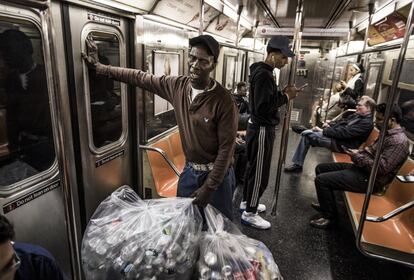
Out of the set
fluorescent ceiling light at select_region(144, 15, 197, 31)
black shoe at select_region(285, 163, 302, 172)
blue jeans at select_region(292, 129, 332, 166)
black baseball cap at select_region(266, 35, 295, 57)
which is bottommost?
black shoe at select_region(285, 163, 302, 172)

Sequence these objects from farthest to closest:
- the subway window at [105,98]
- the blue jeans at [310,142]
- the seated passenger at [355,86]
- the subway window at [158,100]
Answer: the seated passenger at [355,86] → the blue jeans at [310,142] → the subway window at [158,100] → the subway window at [105,98]

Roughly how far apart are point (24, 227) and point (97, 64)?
124cm

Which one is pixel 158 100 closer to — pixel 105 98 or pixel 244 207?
pixel 105 98

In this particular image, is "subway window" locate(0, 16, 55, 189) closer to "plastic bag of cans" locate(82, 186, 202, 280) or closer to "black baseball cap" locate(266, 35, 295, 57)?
"plastic bag of cans" locate(82, 186, 202, 280)

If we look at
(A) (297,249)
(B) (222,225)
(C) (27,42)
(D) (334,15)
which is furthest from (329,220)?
(D) (334,15)

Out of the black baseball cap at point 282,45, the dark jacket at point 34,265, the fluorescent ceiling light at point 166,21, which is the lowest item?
the dark jacket at point 34,265

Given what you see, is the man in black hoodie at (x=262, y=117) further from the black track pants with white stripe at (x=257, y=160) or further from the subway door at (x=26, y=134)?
the subway door at (x=26, y=134)

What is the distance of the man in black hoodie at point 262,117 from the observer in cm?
272

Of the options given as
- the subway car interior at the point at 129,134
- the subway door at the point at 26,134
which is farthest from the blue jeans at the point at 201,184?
the subway door at the point at 26,134

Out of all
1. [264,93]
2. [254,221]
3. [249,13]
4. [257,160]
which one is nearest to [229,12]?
[249,13]

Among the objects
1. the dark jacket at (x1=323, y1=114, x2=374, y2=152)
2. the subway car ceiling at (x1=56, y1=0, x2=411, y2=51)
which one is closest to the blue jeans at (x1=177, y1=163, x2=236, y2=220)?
the subway car ceiling at (x1=56, y1=0, x2=411, y2=51)

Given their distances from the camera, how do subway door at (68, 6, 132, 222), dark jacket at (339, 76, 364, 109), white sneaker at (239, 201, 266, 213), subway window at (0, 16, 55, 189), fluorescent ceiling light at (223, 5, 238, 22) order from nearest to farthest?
subway window at (0, 16, 55, 189), subway door at (68, 6, 132, 222), white sneaker at (239, 201, 266, 213), fluorescent ceiling light at (223, 5, 238, 22), dark jacket at (339, 76, 364, 109)

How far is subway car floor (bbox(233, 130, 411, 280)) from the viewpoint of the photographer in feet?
8.48

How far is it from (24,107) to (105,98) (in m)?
0.79
